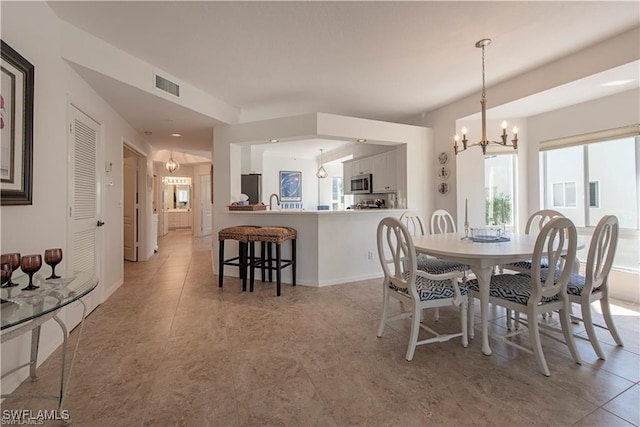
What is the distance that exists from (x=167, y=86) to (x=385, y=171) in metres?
3.53

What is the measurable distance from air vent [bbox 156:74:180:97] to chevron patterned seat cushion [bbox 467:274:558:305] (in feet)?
11.9

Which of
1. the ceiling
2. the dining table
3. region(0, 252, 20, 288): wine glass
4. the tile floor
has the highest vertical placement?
the ceiling

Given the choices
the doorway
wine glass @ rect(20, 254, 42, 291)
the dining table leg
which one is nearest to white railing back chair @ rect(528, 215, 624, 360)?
the dining table leg

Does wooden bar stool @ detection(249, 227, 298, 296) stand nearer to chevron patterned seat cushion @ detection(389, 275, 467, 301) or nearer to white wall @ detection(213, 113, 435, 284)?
white wall @ detection(213, 113, 435, 284)

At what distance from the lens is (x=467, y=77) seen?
11.2 feet

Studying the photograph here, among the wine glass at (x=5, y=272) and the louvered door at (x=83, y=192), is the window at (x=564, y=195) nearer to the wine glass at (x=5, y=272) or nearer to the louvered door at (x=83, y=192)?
the wine glass at (x=5, y=272)

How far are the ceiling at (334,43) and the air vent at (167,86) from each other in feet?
0.40

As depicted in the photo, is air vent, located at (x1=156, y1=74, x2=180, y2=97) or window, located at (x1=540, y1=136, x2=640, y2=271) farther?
window, located at (x1=540, y1=136, x2=640, y2=271)

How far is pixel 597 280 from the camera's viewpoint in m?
2.10

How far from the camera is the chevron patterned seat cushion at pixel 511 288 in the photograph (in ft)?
6.52

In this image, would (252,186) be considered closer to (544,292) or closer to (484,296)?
(484,296)

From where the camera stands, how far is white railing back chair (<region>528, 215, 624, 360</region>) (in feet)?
6.45

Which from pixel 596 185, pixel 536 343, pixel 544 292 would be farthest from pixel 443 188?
pixel 536 343

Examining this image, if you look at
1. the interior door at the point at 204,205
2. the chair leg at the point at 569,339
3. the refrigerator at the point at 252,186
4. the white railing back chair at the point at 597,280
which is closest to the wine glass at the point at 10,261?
the chair leg at the point at 569,339
